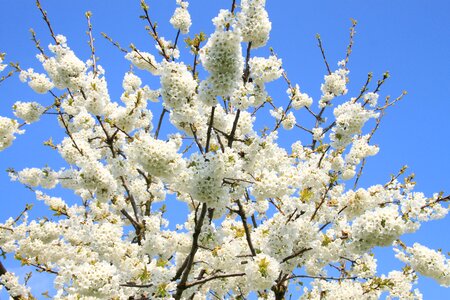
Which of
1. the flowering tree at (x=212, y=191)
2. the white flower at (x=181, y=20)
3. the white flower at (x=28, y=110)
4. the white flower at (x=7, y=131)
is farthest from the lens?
the white flower at (x=28, y=110)

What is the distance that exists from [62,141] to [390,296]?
7.95 metres

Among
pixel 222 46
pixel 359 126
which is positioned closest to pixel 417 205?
pixel 359 126

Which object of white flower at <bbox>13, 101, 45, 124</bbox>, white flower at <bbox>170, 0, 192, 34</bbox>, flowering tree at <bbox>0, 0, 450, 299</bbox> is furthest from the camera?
white flower at <bbox>13, 101, 45, 124</bbox>

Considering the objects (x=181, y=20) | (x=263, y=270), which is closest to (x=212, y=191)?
(x=263, y=270)

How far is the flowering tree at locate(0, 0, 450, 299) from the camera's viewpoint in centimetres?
590

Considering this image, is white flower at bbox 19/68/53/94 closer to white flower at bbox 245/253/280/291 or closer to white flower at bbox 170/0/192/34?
white flower at bbox 170/0/192/34

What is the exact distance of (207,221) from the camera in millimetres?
7496

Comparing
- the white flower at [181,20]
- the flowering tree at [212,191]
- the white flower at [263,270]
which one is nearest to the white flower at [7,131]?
the flowering tree at [212,191]

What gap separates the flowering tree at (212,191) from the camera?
590 centimetres

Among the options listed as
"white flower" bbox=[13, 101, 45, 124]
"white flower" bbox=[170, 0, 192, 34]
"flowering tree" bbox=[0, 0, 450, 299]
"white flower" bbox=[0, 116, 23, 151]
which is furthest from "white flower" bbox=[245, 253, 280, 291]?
"white flower" bbox=[0, 116, 23, 151]

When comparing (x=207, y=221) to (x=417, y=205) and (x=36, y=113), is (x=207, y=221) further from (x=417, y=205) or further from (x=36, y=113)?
(x=36, y=113)

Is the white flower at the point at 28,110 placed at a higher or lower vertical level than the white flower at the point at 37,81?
lower

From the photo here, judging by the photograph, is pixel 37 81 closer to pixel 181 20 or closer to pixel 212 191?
pixel 181 20

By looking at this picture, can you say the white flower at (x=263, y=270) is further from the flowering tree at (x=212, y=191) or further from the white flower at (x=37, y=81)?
the white flower at (x=37, y=81)
